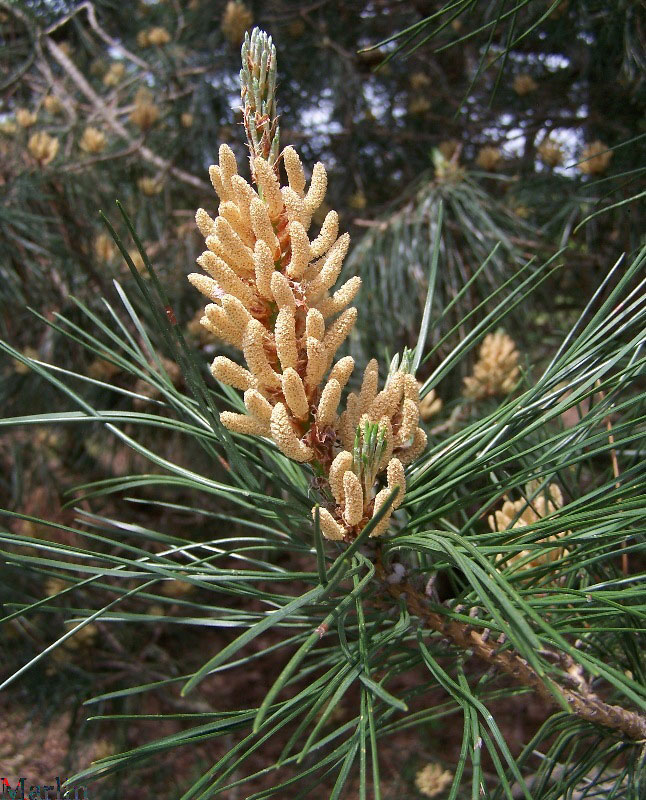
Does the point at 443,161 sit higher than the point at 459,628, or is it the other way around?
the point at 443,161

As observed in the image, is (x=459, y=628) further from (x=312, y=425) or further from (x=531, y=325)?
(x=531, y=325)

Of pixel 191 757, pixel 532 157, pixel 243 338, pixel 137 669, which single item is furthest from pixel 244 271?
pixel 191 757

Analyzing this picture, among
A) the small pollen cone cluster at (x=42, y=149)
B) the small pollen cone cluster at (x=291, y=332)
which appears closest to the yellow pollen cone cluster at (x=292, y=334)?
the small pollen cone cluster at (x=291, y=332)

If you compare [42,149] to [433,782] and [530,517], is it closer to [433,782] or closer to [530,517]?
[530,517]

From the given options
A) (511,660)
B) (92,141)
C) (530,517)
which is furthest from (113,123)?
(511,660)

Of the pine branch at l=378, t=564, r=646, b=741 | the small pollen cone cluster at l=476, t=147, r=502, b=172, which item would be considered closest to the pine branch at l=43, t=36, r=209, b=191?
the small pollen cone cluster at l=476, t=147, r=502, b=172

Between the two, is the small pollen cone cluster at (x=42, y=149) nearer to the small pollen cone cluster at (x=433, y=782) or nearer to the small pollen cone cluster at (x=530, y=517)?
the small pollen cone cluster at (x=530, y=517)
